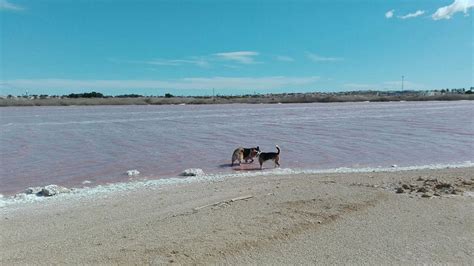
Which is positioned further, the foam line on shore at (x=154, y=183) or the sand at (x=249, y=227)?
the foam line on shore at (x=154, y=183)

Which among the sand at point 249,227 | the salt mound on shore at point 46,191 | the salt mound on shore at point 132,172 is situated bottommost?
the salt mound on shore at point 132,172

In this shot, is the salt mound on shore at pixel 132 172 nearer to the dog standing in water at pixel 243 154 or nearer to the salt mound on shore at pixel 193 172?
the salt mound on shore at pixel 193 172

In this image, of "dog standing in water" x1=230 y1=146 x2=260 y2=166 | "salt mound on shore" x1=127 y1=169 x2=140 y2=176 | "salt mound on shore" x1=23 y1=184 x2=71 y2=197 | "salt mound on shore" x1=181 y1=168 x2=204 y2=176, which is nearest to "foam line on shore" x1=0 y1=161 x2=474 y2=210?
"salt mound on shore" x1=23 y1=184 x2=71 y2=197

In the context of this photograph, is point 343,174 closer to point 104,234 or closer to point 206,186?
point 206,186

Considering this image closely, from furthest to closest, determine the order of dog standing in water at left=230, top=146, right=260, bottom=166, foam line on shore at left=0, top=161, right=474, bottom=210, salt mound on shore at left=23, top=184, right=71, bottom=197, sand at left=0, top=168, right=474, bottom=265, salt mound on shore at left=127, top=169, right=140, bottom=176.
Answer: dog standing in water at left=230, top=146, right=260, bottom=166 < salt mound on shore at left=127, top=169, right=140, bottom=176 < salt mound on shore at left=23, top=184, right=71, bottom=197 < foam line on shore at left=0, top=161, right=474, bottom=210 < sand at left=0, top=168, right=474, bottom=265

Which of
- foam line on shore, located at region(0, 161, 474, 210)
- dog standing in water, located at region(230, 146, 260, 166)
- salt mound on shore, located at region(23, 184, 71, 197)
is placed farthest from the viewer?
dog standing in water, located at region(230, 146, 260, 166)

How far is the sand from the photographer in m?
4.68

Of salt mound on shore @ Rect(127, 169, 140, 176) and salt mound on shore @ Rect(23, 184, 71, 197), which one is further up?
salt mound on shore @ Rect(23, 184, 71, 197)

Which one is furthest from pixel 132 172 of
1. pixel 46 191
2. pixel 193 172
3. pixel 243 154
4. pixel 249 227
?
pixel 249 227

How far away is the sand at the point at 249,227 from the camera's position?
15.3 feet

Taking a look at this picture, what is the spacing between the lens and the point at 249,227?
18.2 ft

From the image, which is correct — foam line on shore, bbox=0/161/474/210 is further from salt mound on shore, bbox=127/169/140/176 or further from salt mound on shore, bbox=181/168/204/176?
salt mound on shore, bbox=127/169/140/176

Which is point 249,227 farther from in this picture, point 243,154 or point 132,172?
point 243,154

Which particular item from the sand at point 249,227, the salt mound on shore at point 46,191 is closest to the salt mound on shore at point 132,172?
the salt mound on shore at point 46,191
